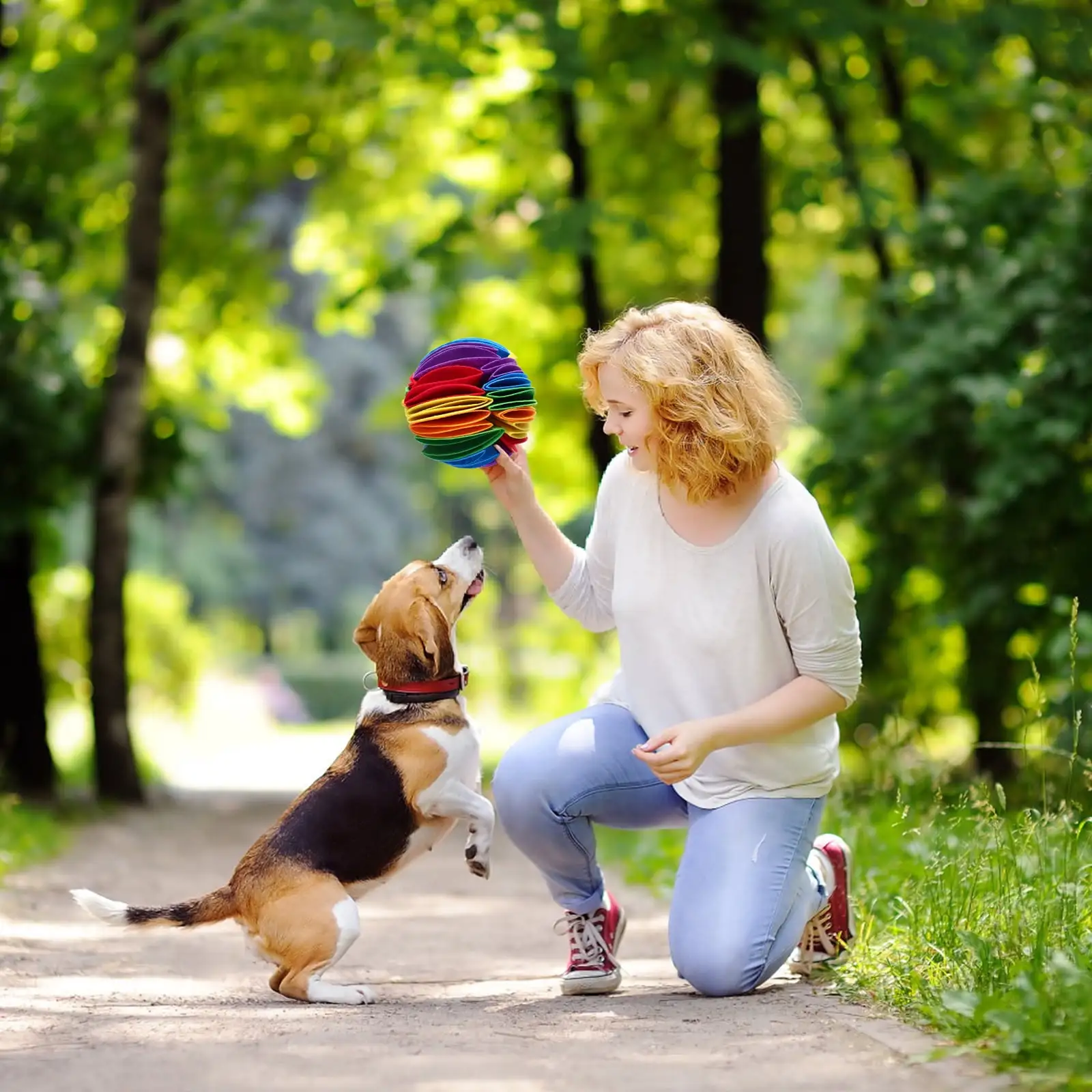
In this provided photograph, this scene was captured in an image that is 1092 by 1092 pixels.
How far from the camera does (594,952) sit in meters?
4.50

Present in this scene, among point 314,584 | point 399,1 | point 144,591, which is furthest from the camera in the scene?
point 314,584

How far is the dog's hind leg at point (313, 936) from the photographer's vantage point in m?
4.20

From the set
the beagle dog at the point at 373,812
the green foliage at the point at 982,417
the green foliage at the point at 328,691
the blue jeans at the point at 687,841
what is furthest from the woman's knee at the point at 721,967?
the green foliage at the point at 328,691

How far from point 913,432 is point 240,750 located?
13867mm

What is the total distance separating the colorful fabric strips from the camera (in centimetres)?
461

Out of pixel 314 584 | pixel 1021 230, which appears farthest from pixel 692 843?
pixel 314 584

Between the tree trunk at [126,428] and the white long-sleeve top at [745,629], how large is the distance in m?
7.05

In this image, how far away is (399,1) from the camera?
963 cm

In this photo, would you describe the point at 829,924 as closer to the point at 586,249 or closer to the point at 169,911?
the point at 169,911

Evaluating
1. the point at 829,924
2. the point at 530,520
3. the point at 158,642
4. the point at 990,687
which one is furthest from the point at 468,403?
the point at 158,642

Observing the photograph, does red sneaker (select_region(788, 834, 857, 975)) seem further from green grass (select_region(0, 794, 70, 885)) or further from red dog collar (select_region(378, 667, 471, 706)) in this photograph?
green grass (select_region(0, 794, 70, 885))

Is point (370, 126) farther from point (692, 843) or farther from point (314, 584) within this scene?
point (314, 584)

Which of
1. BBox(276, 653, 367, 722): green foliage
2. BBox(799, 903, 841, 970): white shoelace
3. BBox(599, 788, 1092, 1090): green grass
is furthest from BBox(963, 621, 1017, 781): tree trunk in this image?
BBox(276, 653, 367, 722): green foliage

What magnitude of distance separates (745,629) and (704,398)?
26.5 inches
